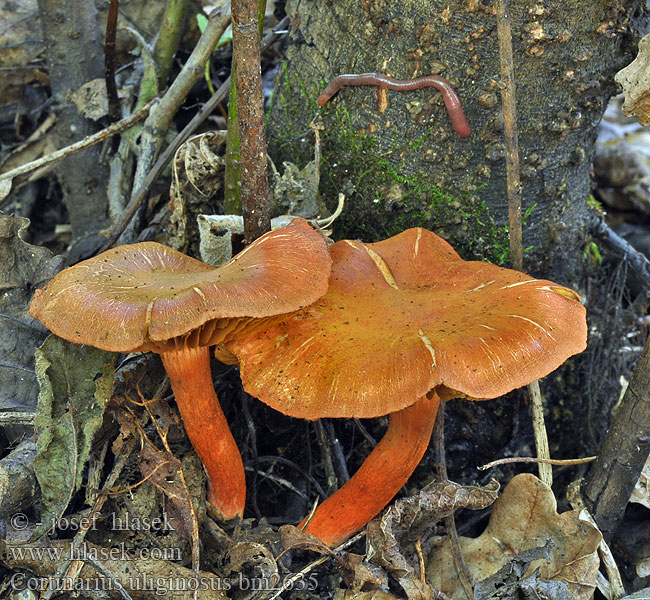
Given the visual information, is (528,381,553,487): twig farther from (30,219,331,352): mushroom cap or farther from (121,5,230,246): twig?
(121,5,230,246): twig

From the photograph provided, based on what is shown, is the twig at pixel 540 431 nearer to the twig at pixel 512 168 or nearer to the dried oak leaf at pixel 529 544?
the twig at pixel 512 168

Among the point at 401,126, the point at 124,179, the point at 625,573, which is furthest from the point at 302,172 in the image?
the point at 625,573

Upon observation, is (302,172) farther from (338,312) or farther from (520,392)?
(520,392)

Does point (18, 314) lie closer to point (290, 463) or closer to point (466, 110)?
point (290, 463)

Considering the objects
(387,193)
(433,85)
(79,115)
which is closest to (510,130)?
(433,85)

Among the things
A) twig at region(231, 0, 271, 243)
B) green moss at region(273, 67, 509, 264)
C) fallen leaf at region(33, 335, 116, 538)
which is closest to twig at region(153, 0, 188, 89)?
green moss at region(273, 67, 509, 264)

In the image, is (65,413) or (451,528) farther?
(451,528)
